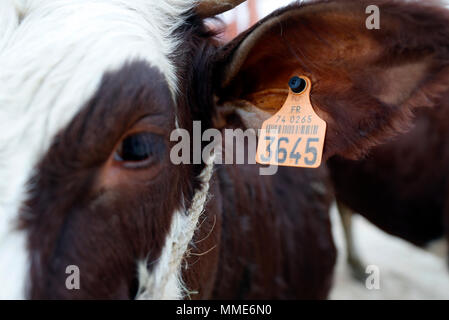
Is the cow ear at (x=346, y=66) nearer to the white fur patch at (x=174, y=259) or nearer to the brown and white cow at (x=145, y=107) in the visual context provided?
the brown and white cow at (x=145, y=107)

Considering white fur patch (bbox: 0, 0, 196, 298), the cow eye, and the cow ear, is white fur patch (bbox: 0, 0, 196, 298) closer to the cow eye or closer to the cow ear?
the cow eye

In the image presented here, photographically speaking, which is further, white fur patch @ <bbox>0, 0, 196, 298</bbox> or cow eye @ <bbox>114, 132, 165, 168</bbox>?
cow eye @ <bbox>114, 132, 165, 168</bbox>

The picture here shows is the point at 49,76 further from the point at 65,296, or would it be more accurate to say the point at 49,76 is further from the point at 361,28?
the point at 361,28

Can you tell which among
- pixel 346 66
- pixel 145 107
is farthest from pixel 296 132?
pixel 145 107

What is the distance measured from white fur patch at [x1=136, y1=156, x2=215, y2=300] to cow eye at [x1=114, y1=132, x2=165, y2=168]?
0.83 feet

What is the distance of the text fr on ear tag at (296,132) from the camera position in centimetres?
159

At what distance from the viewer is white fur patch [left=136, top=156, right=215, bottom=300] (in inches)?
58.7

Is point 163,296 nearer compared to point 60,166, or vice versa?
point 60,166

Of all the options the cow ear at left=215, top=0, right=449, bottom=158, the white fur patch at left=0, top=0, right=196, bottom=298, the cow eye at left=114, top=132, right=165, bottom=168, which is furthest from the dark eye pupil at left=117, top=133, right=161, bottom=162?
the cow ear at left=215, top=0, right=449, bottom=158

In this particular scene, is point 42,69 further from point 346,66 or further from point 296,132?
point 346,66

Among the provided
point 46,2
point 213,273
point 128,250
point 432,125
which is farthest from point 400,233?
point 46,2

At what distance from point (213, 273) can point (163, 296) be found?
0.59 m

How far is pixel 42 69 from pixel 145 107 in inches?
11.4

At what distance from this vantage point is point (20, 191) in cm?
118
